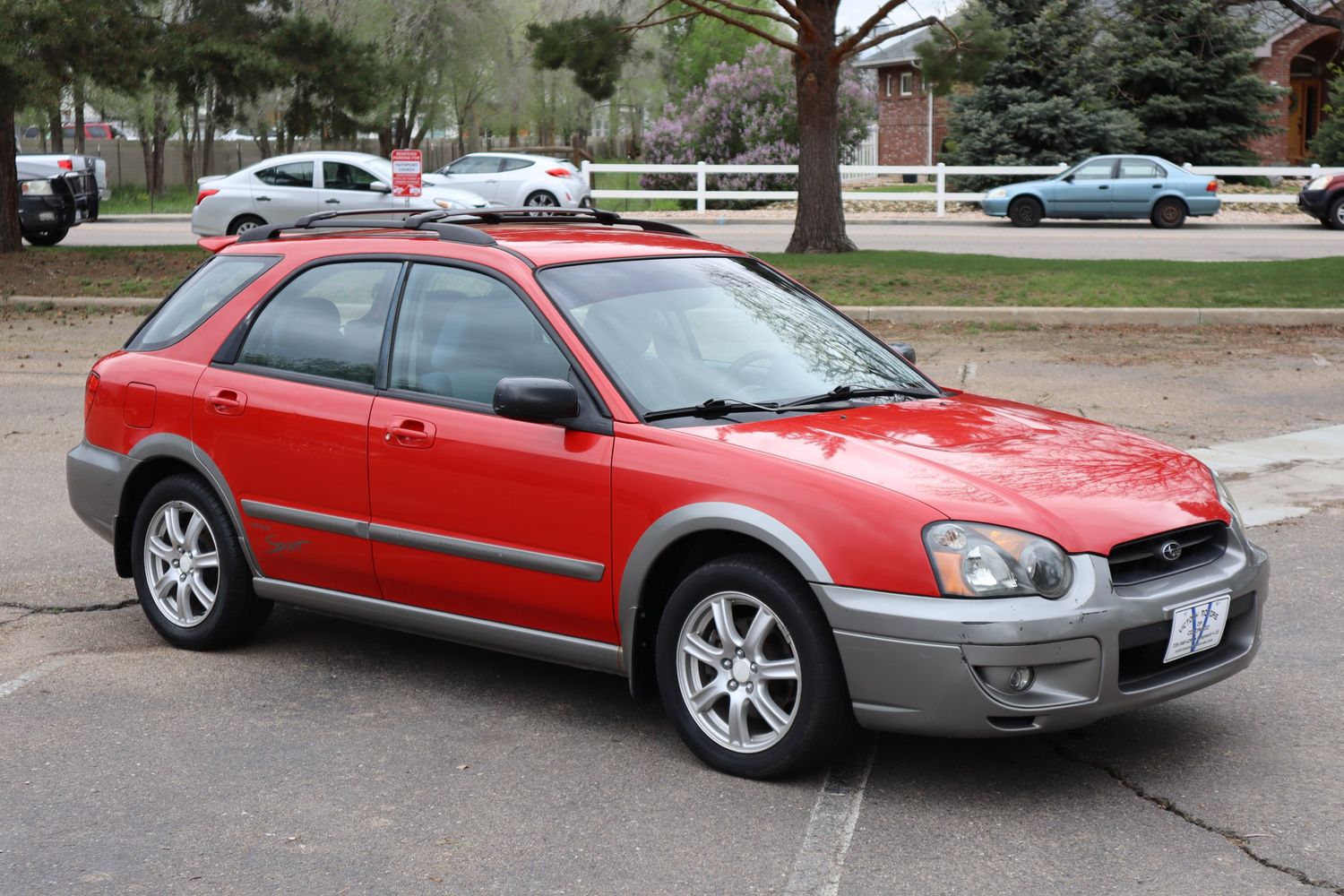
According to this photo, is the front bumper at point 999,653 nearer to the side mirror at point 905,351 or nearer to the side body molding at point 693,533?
the side body molding at point 693,533

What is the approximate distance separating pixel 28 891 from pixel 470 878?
3.59 feet

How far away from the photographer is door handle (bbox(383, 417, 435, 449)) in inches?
206

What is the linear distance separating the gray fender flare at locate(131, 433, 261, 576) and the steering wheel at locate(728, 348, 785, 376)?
6.32ft

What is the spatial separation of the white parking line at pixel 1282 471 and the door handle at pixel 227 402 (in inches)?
197

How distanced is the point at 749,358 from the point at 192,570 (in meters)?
2.32

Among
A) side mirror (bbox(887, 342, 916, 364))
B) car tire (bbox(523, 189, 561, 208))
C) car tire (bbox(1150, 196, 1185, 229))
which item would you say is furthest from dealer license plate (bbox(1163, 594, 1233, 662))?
car tire (bbox(1150, 196, 1185, 229))

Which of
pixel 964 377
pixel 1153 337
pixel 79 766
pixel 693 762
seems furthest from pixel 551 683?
pixel 1153 337

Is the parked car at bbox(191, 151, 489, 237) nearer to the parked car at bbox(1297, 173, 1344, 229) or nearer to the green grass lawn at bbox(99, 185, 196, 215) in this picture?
the green grass lawn at bbox(99, 185, 196, 215)

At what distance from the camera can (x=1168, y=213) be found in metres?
30.1

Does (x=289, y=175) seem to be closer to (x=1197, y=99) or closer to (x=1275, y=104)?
(x=1197, y=99)

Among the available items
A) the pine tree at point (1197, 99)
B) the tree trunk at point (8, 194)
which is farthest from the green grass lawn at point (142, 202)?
the pine tree at point (1197, 99)

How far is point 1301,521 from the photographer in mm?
7969

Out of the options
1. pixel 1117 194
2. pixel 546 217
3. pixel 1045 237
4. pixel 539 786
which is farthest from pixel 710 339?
pixel 1117 194

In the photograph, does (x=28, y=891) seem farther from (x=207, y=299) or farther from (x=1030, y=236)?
(x=1030, y=236)
